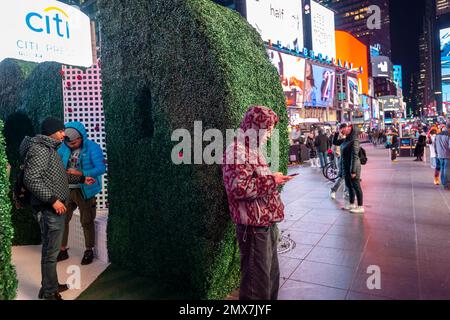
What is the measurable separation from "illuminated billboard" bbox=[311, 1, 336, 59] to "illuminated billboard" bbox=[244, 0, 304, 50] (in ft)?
12.8

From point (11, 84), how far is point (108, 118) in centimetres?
346

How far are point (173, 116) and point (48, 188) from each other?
1.56 m

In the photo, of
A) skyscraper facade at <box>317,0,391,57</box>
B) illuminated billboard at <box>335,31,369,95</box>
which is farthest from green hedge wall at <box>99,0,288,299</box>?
skyscraper facade at <box>317,0,391,57</box>

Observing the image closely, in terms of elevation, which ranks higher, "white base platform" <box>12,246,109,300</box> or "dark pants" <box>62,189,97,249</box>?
"dark pants" <box>62,189,97,249</box>

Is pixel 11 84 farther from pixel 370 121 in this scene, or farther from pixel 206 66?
pixel 370 121

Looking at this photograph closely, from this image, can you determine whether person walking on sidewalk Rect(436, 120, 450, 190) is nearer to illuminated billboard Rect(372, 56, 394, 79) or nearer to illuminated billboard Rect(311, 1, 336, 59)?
illuminated billboard Rect(311, 1, 336, 59)

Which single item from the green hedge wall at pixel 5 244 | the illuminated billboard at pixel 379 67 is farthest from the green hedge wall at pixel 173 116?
the illuminated billboard at pixel 379 67

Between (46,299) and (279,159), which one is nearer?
(46,299)

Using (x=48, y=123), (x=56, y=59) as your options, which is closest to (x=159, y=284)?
(x=48, y=123)

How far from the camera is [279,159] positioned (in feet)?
12.5

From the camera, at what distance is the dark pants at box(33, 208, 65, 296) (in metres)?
3.26

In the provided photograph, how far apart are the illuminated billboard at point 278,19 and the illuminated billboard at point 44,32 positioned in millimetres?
23263

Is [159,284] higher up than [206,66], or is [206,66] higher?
[206,66]
